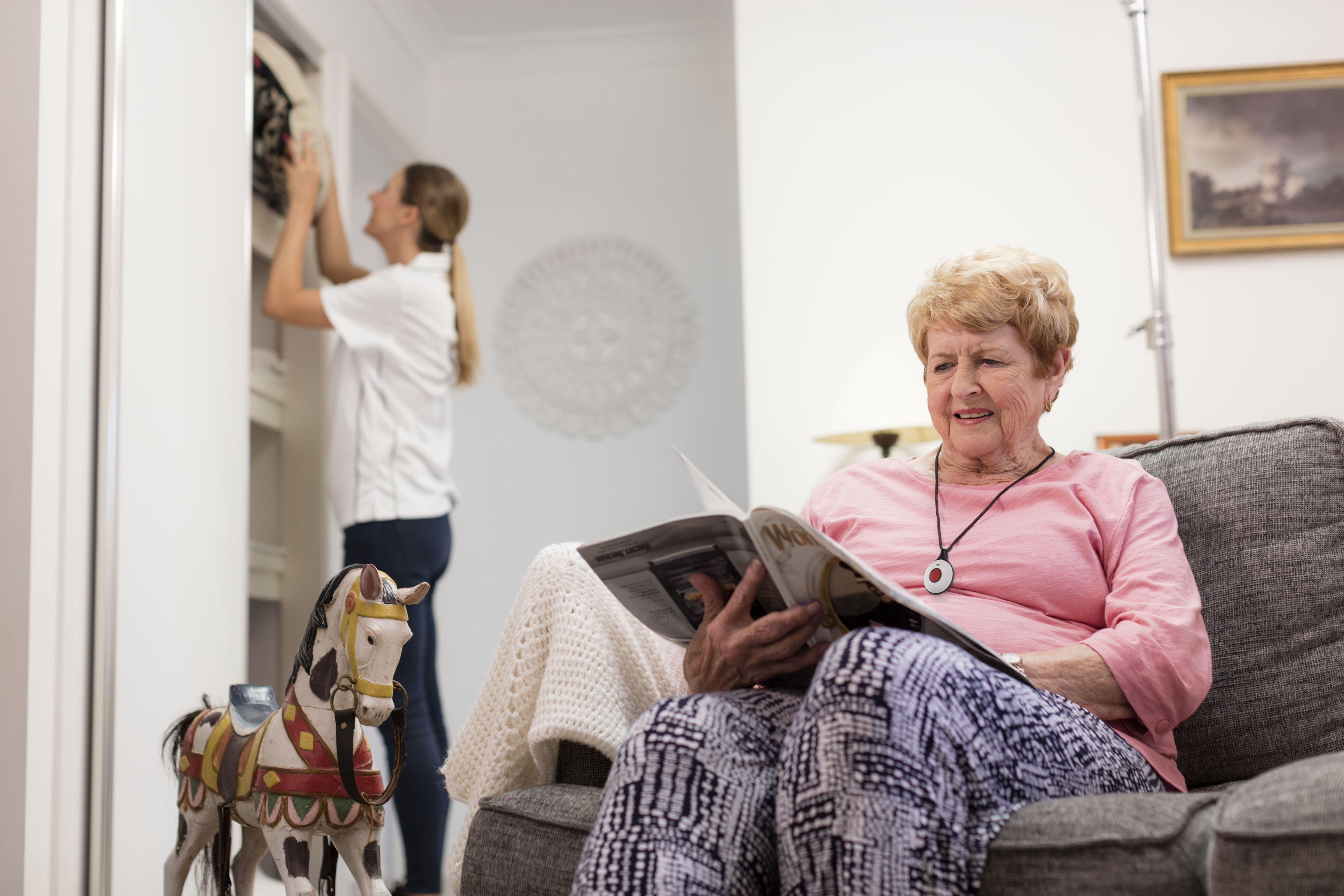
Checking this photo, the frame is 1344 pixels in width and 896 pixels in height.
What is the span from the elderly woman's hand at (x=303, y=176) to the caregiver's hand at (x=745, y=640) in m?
1.78

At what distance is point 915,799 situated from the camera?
80 cm

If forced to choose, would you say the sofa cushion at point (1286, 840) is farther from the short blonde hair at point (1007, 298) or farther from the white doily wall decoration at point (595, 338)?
the white doily wall decoration at point (595, 338)

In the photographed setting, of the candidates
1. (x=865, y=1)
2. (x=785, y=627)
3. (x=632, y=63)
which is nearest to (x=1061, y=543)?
(x=785, y=627)

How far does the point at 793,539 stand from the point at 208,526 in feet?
5.04

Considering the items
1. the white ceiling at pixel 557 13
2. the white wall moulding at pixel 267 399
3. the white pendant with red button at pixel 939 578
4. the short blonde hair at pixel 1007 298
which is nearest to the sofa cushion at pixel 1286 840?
the white pendant with red button at pixel 939 578

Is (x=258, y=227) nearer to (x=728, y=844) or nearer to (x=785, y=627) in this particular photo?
(x=785, y=627)

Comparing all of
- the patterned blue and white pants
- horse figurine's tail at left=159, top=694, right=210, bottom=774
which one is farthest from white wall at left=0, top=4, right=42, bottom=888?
the patterned blue and white pants

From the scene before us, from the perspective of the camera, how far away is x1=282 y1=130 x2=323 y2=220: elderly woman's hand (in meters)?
2.53

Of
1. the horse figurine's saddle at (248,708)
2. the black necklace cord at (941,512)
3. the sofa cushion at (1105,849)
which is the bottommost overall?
the sofa cushion at (1105,849)

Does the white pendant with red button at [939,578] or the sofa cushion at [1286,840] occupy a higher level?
the white pendant with red button at [939,578]

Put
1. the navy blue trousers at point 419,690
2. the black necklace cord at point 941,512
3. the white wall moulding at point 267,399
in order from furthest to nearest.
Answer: the white wall moulding at point 267,399 < the navy blue trousers at point 419,690 < the black necklace cord at point 941,512

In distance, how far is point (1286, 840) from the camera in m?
0.72

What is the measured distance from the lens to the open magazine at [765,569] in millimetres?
966

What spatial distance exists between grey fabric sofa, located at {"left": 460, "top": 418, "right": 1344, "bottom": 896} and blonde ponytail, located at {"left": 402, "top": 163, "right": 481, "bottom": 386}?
167 cm
